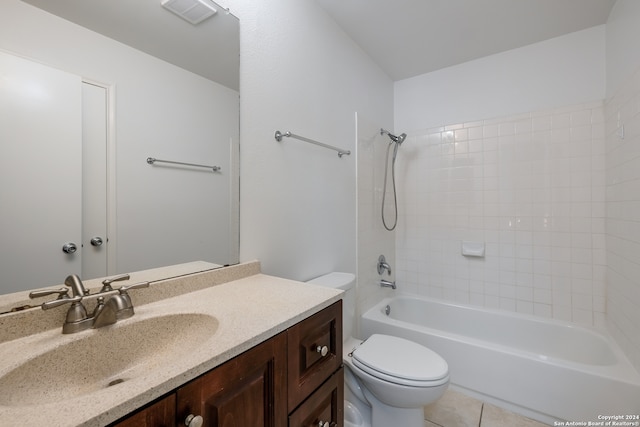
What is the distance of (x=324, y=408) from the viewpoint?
933mm

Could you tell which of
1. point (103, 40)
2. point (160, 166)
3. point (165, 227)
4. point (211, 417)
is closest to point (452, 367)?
point (211, 417)

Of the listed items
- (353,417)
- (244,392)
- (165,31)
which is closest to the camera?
(244,392)

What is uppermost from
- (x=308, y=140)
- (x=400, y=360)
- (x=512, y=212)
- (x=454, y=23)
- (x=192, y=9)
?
(x=454, y=23)

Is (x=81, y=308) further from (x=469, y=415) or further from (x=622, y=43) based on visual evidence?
(x=622, y=43)

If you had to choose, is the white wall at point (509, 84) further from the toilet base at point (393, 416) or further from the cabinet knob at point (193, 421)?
the cabinet knob at point (193, 421)

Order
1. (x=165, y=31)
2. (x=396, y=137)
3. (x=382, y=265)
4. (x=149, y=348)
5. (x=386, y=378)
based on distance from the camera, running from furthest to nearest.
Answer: (x=396, y=137) < (x=382, y=265) < (x=386, y=378) < (x=165, y=31) < (x=149, y=348)

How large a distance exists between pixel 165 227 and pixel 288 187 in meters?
0.63

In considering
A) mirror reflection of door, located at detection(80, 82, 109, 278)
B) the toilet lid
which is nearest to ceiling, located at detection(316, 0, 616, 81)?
mirror reflection of door, located at detection(80, 82, 109, 278)

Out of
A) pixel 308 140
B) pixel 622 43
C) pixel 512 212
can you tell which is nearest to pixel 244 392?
pixel 308 140

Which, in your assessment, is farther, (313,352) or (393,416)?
(393,416)

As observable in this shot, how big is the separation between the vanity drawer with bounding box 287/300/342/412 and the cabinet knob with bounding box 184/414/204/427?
0.28m

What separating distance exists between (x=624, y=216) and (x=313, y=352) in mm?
1967

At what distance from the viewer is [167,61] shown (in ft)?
3.40

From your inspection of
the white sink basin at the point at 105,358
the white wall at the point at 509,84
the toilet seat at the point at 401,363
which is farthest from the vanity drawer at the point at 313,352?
the white wall at the point at 509,84
